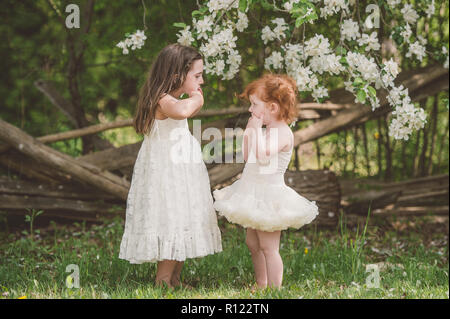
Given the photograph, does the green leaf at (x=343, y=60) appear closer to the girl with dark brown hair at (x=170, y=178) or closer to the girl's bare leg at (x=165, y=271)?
the girl with dark brown hair at (x=170, y=178)

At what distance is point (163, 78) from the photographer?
10.4ft

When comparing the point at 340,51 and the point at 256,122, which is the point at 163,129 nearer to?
the point at 256,122

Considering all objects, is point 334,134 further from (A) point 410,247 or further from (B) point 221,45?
(B) point 221,45

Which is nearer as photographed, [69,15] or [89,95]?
[69,15]

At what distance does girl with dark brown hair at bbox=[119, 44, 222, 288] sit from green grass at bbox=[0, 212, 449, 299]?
0.86 feet

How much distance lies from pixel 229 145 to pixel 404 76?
183cm

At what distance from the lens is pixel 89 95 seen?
595 centimetres

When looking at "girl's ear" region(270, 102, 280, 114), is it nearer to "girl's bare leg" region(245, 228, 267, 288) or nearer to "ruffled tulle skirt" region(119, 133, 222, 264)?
"ruffled tulle skirt" region(119, 133, 222, 264)

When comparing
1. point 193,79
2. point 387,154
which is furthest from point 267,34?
point 387,154
